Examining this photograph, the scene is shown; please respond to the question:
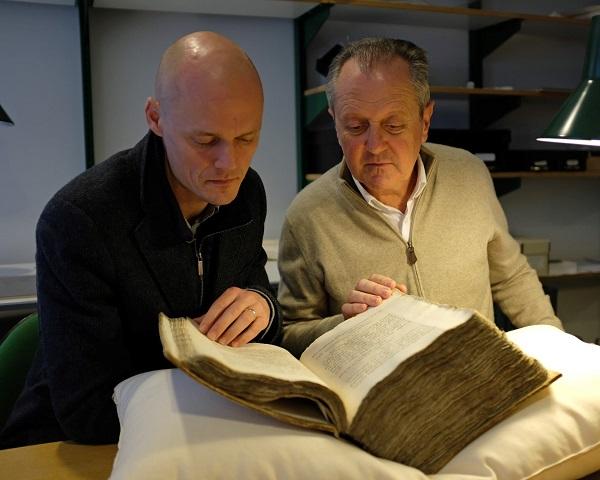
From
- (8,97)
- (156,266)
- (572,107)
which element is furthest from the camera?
(8,97)

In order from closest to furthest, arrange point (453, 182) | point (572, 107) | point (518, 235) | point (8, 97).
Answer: point (572, 107) < point (453, 182) < point (8, 97) < point (518, 235)

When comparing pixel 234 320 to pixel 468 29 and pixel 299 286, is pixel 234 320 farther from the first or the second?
pixel 468 29

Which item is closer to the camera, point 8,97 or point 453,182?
point 453,182

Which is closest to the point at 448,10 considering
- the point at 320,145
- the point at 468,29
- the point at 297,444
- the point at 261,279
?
the point at 468,29

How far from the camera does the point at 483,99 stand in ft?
10.6

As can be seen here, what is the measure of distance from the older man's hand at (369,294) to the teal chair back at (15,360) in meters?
0.65

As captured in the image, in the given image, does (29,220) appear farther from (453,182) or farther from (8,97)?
(453,182)

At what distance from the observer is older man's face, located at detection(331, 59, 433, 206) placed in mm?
1311

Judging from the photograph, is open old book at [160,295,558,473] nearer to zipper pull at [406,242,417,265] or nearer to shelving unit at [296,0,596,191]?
zipper pull at [406,242,417,265]

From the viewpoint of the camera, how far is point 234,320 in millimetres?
940

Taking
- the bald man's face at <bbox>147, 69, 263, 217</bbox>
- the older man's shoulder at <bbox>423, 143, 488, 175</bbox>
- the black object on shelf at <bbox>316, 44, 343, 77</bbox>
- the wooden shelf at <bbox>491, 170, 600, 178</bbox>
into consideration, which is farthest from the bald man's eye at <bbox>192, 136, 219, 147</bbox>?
the wooden shelf at <bbox>491, 170, 600, 178</bbox>

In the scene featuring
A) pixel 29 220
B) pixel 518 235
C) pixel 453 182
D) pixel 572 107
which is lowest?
pixel 518 235

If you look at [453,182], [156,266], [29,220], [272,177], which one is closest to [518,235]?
[272,177]

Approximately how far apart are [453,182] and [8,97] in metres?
1.88
